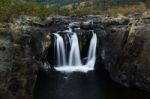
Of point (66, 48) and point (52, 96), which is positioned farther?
point (66, 48)

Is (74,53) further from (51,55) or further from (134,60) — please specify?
(134,60)

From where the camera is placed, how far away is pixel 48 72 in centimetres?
3738

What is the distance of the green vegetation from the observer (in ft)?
144

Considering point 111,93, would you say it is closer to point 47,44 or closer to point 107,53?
point 107,53

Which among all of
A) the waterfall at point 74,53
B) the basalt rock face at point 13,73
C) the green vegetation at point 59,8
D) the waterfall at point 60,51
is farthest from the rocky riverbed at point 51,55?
the green vegetation at point 59,8

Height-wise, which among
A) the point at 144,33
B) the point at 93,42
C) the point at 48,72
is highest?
the point at 144,33

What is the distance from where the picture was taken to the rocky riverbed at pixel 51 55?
16.5 metres

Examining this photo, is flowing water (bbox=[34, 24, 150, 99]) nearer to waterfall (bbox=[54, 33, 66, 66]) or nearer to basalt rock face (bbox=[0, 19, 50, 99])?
waterfall (bbox=[54, 33, 66, 66])

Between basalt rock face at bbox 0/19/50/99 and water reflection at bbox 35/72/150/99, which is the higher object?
basalt rock face at bbox 0/19/50/99

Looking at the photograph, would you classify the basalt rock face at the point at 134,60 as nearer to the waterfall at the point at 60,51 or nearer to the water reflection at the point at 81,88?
the water reflection at the point at 81,88

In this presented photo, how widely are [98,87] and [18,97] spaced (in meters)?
16.1

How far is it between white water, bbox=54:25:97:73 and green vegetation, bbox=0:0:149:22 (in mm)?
8264

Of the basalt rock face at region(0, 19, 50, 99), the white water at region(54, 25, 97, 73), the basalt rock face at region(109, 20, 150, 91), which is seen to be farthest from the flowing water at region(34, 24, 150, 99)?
the basalt rock face at region(0, 19, 50, 99)

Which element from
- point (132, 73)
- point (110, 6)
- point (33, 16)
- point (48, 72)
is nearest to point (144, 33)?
point (132, 73)
